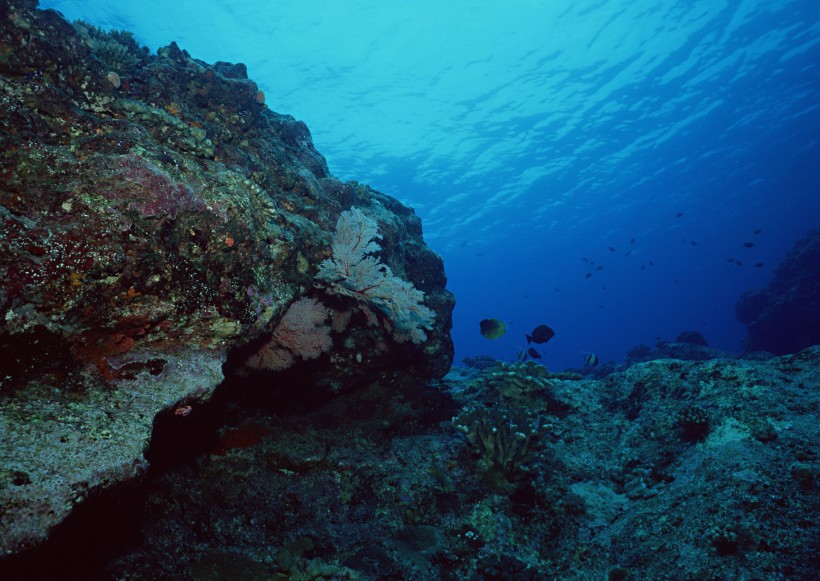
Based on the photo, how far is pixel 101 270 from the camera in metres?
2.18

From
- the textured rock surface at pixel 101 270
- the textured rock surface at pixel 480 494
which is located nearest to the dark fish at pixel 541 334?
the textured rock surface at pixel 480 494

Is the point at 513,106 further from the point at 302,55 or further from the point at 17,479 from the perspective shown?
the point at 17,479

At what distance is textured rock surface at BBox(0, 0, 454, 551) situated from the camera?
1.79 meters

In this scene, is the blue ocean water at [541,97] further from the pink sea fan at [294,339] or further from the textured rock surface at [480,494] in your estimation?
the pink sea fan at [294,339]

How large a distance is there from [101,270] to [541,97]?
32715 mm

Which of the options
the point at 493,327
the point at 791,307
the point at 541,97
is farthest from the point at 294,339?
the point at 541,97

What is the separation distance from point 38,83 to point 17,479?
277cm

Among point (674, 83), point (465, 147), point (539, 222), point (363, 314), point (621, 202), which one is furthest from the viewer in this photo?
point (539, 222)

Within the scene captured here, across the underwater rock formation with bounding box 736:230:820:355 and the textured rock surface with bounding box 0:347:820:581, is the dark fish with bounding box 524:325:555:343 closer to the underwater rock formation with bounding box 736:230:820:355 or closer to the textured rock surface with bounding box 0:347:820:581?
the textured rock surface with bounding box 0:347:820:581

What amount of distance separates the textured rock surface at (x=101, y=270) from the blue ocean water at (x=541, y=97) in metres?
20.8

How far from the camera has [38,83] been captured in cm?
262

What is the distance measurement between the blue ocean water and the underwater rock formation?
6.74 meters

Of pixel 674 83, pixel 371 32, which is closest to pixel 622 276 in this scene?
pixel 674 83

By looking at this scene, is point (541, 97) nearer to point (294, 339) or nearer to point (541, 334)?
point (541, 334)
